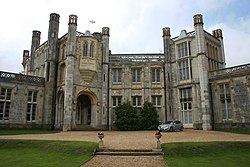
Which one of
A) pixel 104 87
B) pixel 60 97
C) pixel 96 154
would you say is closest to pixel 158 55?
→ pixel 104 87

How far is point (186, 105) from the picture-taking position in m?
29.4

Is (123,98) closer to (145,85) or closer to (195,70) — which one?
(145,85)

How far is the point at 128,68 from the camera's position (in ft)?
107

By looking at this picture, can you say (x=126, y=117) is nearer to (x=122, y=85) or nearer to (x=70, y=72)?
(x=122, y=85)

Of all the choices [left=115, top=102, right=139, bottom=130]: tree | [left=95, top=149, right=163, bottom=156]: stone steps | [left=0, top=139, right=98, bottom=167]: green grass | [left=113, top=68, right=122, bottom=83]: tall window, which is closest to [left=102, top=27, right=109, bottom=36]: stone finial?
[left=113, top=68, right=122, bottom=83]: tall window

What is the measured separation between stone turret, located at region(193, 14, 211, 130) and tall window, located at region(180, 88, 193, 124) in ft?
6.72

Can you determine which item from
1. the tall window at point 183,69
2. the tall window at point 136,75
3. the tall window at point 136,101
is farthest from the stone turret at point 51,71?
the tall window at point 183,69

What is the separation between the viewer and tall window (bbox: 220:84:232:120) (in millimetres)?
25953

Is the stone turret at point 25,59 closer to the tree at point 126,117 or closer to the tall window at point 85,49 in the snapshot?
the tall window at point 85,49

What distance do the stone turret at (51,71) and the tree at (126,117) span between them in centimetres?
914

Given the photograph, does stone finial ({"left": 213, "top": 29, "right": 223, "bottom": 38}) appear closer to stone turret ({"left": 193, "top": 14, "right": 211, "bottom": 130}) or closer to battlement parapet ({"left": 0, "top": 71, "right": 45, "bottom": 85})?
stone turret ({"left": 193, "top": 14, "right": 211, "bottom": 130})

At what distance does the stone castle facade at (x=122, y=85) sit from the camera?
86.6ft

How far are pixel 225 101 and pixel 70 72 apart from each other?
19713mm

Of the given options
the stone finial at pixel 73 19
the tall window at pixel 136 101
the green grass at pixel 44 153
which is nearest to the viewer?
the green grass at pixel 44 153
